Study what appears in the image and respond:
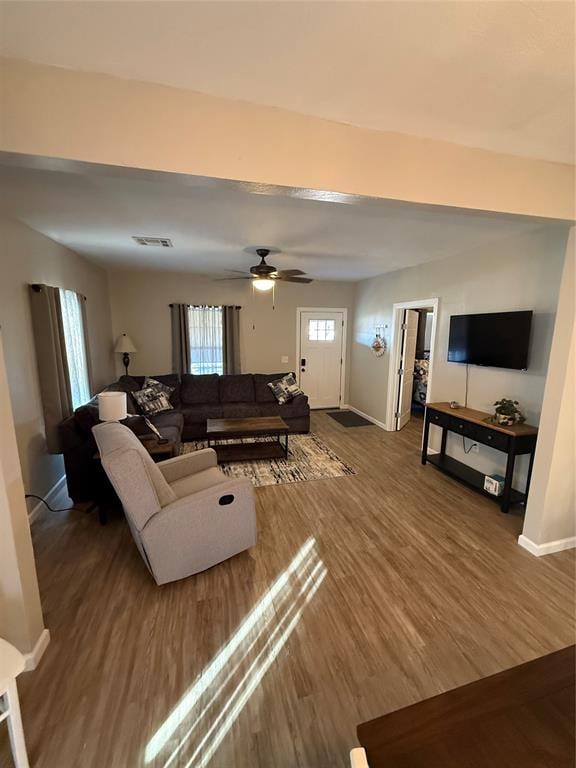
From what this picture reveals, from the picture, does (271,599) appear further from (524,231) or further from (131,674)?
(524,231)

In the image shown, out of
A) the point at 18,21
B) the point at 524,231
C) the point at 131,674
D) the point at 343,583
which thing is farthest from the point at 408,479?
the point at 18,21

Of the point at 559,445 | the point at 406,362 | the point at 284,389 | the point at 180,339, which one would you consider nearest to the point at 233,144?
the point at 559,445

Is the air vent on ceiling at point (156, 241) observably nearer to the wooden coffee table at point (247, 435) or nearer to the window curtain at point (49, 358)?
the window curtain at point (49, 358)

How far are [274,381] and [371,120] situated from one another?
13.8ft

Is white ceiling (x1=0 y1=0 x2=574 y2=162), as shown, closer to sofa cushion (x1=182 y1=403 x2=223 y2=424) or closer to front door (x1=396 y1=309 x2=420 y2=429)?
front door (x1=396 y1=309 x2=420 y2=429)

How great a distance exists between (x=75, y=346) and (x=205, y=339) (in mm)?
2334

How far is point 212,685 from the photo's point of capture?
1486mm

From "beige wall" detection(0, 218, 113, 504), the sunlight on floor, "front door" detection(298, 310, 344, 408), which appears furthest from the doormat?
"beige wall" detection(0, 218, 113, 504)

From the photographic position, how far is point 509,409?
9.63ft

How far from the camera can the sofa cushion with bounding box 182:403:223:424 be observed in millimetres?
4770

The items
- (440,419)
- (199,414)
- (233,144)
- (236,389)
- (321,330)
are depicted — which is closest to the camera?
(233,144)

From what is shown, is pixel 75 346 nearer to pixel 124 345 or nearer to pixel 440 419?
pixel 124 345

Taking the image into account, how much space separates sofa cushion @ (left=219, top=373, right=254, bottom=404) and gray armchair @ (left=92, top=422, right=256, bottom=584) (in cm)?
301

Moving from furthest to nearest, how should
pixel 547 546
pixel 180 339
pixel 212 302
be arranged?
1. pixel 212 302
2. pixel 180 339
3. pixel 547 546
